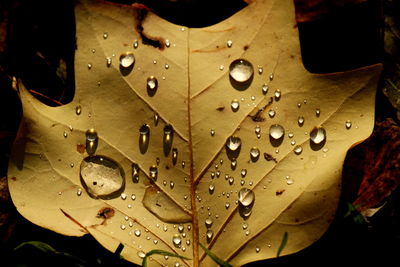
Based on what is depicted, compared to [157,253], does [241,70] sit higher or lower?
higher

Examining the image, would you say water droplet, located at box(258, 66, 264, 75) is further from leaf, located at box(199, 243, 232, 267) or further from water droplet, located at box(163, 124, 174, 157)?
leaf, located at box(199, 243, 232, 267)

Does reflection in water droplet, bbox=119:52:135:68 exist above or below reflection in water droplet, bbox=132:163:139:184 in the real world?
above

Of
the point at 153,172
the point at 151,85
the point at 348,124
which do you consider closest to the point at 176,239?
the point at 153,172

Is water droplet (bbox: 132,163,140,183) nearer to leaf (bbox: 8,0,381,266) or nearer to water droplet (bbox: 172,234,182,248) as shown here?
leaf (bbox: 8,0,381,266)

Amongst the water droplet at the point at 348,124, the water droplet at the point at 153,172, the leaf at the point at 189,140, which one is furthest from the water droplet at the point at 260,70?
the water droplet at the point at 153,172

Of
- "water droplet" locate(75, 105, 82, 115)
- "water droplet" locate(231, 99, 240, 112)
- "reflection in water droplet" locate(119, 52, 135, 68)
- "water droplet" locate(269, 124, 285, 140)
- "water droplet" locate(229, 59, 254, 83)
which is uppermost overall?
"water droplet" locate(229, 59, 254, 83)

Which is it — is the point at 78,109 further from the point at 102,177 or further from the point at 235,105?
the point at 235,105

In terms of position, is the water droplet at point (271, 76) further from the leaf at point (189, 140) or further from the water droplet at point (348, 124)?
the water droplet at point (348, 124)

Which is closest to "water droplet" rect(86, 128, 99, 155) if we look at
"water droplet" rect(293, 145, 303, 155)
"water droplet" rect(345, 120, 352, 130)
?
"water droplet" rect(293, 145, 303, 155)
